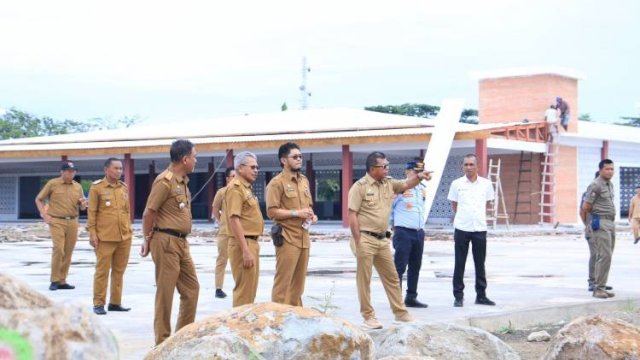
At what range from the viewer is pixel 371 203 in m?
8.23

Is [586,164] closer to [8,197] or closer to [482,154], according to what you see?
[482,154]

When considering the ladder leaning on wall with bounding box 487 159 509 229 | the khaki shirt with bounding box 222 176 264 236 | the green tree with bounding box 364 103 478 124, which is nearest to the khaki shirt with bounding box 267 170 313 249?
the khaki shirt with bounding box 222 176 264 236

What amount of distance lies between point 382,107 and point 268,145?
3940 centimetres

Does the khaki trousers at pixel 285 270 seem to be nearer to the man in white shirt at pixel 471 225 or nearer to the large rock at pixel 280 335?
the large rock at pixel 280 335

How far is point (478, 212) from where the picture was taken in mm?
9797

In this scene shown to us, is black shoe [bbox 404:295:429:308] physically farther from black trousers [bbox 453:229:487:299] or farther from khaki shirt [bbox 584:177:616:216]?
khaki shirt [bbox 584:177:616:216]

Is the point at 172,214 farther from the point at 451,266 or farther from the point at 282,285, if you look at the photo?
the point at 451,266

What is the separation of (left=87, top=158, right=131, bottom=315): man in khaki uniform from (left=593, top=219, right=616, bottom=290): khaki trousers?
5364 mm

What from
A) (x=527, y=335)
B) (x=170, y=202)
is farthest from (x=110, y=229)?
(x=527, y=335)

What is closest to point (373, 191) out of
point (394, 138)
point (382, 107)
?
point (394, 138)

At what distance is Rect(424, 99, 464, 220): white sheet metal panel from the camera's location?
1001 inches

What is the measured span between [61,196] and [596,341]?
7940 millimetres

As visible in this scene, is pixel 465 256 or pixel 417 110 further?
pixel 417 110

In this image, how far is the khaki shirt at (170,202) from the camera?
6.92 m
